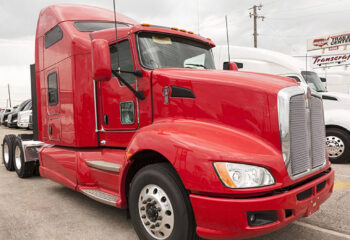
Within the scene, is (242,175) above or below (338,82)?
below

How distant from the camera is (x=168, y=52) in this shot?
3.90m

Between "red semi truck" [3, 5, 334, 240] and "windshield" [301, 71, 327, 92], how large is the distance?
192 inches

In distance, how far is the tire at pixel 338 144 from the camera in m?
7.42

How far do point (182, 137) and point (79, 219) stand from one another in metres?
2.18

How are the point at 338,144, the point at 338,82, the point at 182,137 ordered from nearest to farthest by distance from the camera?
the point at 182,137, the point at 338,144, the point at 338,82

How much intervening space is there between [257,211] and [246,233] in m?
0.20

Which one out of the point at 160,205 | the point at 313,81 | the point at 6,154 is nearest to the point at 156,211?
the point at 160,205

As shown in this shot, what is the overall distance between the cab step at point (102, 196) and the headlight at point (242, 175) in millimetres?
1585

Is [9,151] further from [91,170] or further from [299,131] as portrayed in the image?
[299,131]

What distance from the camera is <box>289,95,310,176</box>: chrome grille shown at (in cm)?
277

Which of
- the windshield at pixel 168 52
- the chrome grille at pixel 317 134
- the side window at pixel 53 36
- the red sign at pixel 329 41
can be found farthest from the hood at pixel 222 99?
the red sign at pixel 329 41

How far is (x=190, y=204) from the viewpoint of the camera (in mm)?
2752

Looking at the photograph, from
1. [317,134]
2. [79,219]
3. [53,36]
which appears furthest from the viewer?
[53,36]

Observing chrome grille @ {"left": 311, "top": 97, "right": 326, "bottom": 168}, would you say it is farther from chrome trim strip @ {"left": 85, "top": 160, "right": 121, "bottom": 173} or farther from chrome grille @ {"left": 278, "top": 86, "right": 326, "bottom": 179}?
chrome trim strip @ {"left": 85, "top": 160, "right": 121, "bottom": 173}
